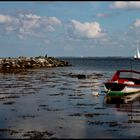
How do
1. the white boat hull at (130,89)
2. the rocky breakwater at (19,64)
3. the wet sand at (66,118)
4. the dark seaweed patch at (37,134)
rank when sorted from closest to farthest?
1. the dark seaweed patch at (37,134)
2. the wet sand at (66,118)
3. the white boat hull at (130,89)
4. the rocky breakwater at (19,64)

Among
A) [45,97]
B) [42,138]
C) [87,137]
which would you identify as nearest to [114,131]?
[87,137]

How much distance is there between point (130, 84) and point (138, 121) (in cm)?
1504

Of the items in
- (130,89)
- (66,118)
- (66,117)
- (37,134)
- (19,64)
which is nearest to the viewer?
(37,134)

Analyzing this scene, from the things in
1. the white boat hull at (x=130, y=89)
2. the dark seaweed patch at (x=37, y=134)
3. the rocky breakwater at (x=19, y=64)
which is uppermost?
the rocky breakwater at (x=19, y=64)

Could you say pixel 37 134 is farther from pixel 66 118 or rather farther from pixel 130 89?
pixel 130 89

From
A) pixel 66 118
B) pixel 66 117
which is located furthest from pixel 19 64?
pixel 66 118

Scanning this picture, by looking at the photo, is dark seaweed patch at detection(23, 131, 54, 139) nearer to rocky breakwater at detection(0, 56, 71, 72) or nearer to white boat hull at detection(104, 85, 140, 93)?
white boat hull at detection(104, 85, 140, 93)

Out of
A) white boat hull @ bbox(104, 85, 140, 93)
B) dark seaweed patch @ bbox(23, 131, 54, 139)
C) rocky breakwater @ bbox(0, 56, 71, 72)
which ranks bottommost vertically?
dark seaweed patch @ bbox(23, 131, 54, 139)

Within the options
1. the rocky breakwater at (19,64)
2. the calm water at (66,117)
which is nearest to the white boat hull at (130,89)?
the calm water at (66,117)

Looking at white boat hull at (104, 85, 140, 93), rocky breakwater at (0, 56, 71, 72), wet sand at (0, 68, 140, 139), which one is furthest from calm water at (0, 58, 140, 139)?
rocky breakwater at (0, 56, 71, 72)

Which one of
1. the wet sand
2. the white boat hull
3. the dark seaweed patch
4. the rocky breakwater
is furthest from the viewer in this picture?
the rocky breakwater

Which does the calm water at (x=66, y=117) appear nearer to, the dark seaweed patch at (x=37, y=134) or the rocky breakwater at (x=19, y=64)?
the dark seaweed patch at (x=37, y=134)

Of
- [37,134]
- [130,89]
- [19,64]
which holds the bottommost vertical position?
[37,134]

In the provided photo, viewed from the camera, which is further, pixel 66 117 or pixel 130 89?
pixel 130 89
